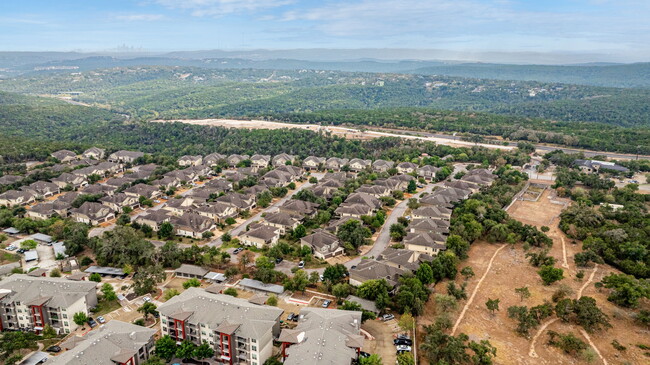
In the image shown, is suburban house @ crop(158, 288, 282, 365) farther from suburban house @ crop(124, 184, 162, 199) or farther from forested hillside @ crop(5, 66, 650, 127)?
forested hillside @ crop(5, 66, 650, 127)

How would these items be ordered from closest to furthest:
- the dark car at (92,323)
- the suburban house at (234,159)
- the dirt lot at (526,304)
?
1. the dirt lot at (526,304)
2. the dark car at (92,323)
3. the suburban house at (234,159)

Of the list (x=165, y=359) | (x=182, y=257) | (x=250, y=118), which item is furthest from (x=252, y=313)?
(x=250, y=118)

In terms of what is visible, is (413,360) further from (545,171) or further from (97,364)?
(545,171)

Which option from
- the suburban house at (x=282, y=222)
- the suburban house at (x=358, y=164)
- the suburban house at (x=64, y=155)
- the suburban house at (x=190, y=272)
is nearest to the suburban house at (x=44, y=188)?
the suburban house at (x=64, y=155)

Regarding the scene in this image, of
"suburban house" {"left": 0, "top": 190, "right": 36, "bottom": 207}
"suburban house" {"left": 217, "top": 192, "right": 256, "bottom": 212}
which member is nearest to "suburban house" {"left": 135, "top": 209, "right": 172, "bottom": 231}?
"suburban house" {"left": 217, "top": 192, "right": 256, "bottom": 212}

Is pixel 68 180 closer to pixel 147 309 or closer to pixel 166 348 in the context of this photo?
pixel 147 309

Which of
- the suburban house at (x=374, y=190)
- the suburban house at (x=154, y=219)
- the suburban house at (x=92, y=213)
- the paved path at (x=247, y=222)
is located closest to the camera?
the paved path at (x=247, y=222)

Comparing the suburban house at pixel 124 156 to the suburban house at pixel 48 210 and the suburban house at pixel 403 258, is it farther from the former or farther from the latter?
the suburban house at pixel 403 258

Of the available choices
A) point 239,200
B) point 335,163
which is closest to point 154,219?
point 239,200
